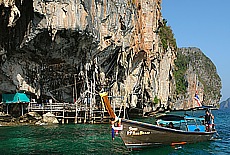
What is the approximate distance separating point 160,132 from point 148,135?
89 cm

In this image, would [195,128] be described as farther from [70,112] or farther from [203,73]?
[203,73]

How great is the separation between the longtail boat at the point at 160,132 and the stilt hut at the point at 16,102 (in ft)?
63.9

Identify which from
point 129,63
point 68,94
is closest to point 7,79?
point 68,94

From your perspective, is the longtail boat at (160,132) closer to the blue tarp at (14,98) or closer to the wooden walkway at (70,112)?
the wooden walkway at (70,112)

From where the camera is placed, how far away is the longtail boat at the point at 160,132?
20156mm

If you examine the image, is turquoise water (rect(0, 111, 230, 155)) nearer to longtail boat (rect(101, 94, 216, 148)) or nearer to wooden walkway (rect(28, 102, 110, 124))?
longtail boat (rect(101, 94, 216, 148))

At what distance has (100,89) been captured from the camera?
44.1m

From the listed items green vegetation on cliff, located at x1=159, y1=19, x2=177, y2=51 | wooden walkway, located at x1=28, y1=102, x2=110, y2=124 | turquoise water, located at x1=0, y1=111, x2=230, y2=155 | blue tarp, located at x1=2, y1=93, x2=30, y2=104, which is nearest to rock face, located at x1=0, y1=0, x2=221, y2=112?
Result: blue tarp, located at x1=2, y1=93, x2=30, y2=104

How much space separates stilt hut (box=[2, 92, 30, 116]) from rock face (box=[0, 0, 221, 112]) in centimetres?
86

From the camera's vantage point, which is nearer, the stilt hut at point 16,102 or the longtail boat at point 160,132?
the longtail boat at point 160,132

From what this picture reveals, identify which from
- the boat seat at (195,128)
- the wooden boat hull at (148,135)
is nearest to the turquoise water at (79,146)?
the wooden boat hull at (148,135)

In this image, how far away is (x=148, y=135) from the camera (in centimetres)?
2067

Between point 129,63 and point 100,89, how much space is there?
18.2 ft

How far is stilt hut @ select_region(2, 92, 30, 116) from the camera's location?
Answer: 3712cm
